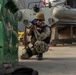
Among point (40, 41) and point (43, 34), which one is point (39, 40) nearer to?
point (40, 41)

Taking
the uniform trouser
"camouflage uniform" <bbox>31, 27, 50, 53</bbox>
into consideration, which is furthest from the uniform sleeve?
the uniform trouser

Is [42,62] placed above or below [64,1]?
below

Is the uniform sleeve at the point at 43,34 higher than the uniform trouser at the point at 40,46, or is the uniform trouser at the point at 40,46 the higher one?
the uniform sleeve at the point at 43,34

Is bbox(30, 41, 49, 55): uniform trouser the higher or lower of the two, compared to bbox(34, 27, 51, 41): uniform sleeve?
lower

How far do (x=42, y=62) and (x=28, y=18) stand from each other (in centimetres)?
538

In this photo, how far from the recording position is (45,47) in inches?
326

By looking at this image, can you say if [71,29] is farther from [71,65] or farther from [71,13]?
[71,65]

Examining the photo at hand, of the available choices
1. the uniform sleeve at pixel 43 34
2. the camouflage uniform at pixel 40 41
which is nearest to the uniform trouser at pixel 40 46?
the camouflage uniform at pixel 40 41

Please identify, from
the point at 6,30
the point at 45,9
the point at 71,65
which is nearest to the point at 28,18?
the point at 45,9

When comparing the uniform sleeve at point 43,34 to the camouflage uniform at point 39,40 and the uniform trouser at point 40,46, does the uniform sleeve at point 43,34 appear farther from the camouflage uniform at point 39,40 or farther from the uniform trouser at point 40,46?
the uniform trouser at point 40,46

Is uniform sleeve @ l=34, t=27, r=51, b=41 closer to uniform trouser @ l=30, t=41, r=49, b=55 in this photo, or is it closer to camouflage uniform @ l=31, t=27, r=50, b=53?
camouflage uniform @ l=31, t=27, r=50, b=53

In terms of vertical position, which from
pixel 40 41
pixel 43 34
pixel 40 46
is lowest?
pixel 40 46

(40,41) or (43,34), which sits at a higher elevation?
(43,34)

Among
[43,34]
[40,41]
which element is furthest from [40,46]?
[43,34]
